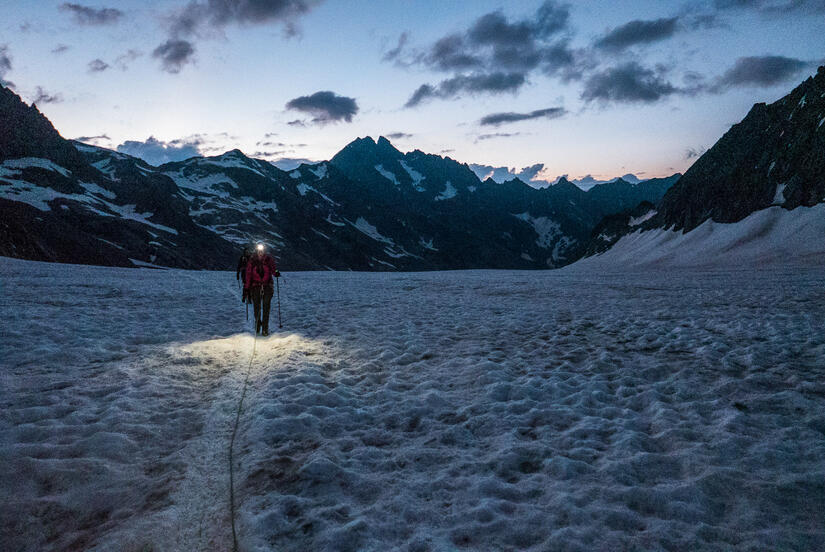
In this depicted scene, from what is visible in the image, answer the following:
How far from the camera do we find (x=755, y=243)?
7706cm

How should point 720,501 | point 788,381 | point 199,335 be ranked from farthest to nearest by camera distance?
point 199,335 → point 788,381 → point 720,501

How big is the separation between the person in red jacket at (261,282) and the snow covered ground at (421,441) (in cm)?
173

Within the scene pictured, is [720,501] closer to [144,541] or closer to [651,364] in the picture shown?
[651,364]

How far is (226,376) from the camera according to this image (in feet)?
30.7

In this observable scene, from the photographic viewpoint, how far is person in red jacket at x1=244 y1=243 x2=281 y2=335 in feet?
45.8

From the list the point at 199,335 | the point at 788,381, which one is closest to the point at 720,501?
the point at 788,381

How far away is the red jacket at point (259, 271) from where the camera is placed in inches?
569

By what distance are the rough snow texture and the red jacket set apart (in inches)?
2638

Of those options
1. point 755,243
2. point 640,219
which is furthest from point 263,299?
point 640,219

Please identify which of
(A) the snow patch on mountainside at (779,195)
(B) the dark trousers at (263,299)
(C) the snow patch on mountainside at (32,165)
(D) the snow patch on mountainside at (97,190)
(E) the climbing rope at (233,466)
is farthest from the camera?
(D) the snow patch on mountainside at (97,190)

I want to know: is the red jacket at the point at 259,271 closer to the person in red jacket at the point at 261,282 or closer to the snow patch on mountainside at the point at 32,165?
the person in red jacket at the point at 261,282

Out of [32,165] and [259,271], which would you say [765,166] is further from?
[32,165]

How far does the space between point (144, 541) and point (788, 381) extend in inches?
415

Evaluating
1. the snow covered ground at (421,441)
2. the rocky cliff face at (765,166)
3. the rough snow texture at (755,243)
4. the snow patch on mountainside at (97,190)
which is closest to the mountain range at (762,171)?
the rocky cliff face at (765,166)
